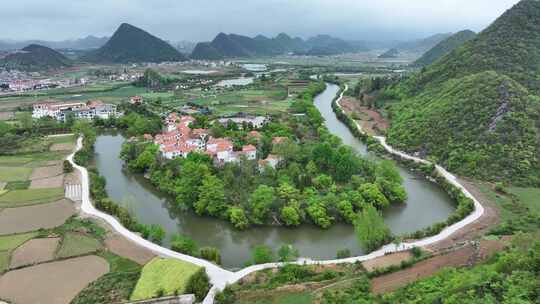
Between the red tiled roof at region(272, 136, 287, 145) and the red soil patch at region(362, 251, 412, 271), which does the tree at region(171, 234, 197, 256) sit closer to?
the red soil patch at region(362, 251, 412, 271)

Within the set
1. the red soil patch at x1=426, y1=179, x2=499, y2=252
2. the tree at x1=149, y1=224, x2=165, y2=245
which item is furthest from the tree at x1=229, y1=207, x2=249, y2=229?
the red soil patch at x1=426, y1=179, x2=499, y2=252

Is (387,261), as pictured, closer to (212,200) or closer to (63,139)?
(212,200)

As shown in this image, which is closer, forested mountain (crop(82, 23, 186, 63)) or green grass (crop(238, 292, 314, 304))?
green grass (crop(238, 292, 314, 304))

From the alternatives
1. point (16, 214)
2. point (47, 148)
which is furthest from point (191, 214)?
point (47, 148)

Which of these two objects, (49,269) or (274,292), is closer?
(274,292)

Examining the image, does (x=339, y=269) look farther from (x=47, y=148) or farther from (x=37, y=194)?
(x=47, y=148)

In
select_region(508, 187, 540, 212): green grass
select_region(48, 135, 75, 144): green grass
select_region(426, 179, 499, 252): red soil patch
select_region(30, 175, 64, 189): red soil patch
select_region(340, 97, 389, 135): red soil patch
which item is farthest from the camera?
select_region(340, 97, 389, 135): red soil patch

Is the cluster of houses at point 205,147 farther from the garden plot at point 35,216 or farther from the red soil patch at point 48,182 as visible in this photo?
the garden plot at point 35,216
